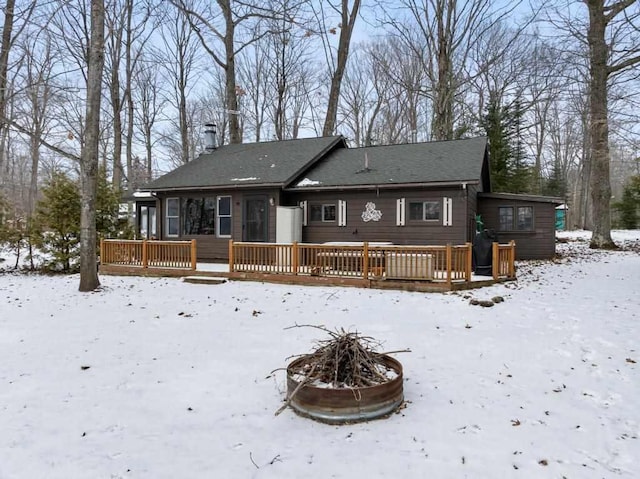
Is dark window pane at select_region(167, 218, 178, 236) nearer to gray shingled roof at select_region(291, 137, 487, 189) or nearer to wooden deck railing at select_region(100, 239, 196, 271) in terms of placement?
wooden deck railing at select_region(100, 239, 196, 271)

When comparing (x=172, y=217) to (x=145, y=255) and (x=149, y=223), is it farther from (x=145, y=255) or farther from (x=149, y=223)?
(x=149, y=223)

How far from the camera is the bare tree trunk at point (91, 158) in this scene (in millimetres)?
9172

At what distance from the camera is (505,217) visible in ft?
47.3

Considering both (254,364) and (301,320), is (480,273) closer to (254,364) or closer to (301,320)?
(301,320)

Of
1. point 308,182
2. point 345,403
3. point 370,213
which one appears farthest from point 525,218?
point 345,403

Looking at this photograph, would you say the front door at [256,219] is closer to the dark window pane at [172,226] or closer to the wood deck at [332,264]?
the wood deck at [332,264]

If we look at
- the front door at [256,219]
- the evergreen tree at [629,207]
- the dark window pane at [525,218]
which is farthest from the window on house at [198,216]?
the evergreen tree at [629,207]

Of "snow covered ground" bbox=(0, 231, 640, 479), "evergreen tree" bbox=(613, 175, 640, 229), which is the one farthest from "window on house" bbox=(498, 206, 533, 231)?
"evergreen tree" bbox=(613, 175, 640, 229)

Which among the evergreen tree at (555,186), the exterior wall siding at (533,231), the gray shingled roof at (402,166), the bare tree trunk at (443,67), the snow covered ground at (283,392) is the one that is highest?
the bare tree trunk at (443,67)

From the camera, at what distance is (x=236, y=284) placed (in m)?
10.0

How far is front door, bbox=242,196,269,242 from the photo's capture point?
507 inches

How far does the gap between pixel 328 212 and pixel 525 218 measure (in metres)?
6.95

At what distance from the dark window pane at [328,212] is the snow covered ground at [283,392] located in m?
5.20

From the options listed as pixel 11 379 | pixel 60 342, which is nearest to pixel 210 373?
pixel 11 379
